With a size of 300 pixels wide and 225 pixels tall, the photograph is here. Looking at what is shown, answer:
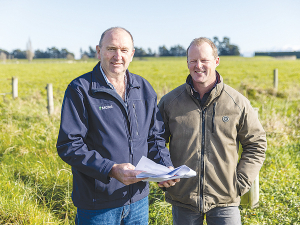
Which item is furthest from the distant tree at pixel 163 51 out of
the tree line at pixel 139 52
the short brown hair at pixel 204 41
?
the short brown hair at pixel 204 41

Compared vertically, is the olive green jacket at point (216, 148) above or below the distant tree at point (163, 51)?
below

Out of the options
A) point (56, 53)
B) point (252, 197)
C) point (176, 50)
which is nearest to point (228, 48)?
point (176, 50)

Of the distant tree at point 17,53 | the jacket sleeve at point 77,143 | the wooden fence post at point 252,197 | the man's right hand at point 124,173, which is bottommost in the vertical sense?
the wooden fence post at point 252,197

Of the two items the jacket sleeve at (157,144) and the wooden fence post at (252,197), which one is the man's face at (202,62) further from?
the wooden fence post at (252,197)

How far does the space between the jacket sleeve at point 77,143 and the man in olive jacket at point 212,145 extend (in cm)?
79

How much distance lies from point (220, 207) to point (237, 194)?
207mm

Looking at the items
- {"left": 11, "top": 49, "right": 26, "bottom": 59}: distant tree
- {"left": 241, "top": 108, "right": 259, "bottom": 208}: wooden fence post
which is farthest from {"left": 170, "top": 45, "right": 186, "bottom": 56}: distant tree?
{"left": 241, "top": 108, "right": 259, "bottom": 208}: wooden fence post

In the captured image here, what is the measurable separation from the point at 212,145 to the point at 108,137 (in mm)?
927

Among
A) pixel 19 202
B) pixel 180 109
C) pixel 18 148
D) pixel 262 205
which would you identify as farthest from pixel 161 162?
pixel 18 148

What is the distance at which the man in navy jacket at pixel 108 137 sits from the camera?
6.45ft

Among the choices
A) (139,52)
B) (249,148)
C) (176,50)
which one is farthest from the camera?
(176,50)

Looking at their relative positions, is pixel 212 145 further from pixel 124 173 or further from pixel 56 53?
pixel 56 53

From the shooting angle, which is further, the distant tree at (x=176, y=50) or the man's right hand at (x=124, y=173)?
the distant tree at (x=176, y=50)

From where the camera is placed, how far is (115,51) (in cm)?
219
